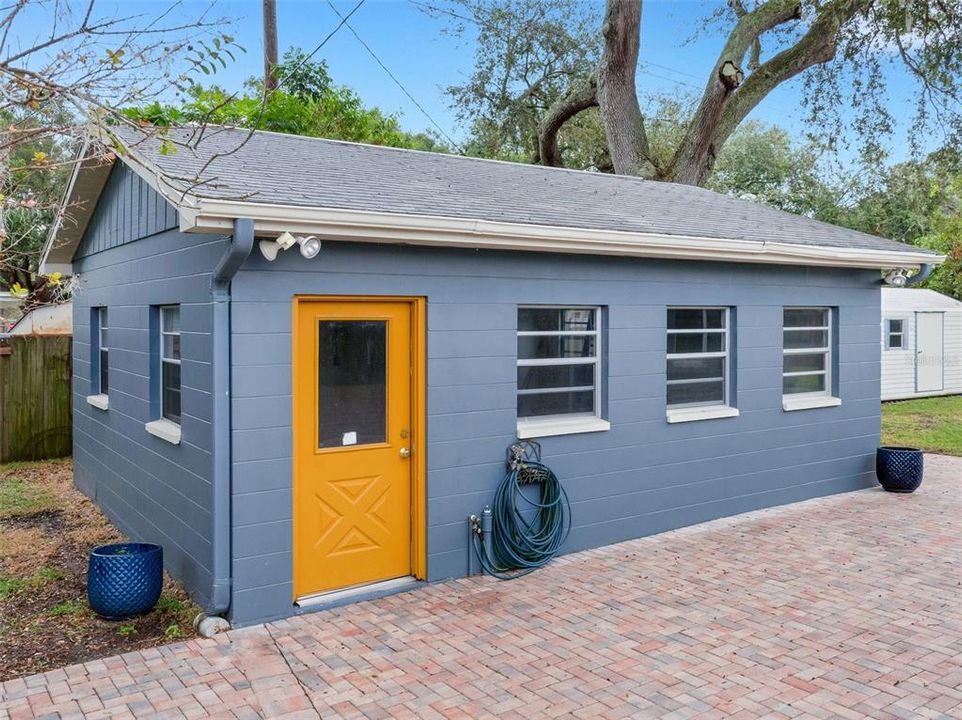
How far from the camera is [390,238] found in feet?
18.1

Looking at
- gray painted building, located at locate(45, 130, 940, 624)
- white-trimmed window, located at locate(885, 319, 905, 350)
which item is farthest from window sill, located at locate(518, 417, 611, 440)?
white-trimmed window, located at locate(885, 319, 905, 350)

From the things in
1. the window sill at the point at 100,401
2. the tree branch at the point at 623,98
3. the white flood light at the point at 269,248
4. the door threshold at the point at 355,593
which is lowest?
the door threshold at the point at 355,593

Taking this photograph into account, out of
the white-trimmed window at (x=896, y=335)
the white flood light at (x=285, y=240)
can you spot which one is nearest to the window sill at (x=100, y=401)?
the white flood light at (x=285, y=240)

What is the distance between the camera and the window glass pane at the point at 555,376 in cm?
665

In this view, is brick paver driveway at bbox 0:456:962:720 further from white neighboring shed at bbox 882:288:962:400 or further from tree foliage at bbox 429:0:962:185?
white neighboring shed at bbox 882:288:962:400

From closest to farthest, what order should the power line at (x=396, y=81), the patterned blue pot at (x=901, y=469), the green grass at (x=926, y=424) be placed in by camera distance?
the patterned blue pot at (x=901, y=469)
the green grass at (x=926, y=424)
the power line at (x=396, y=81)

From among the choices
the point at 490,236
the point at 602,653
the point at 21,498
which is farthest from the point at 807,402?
the point at 21,498

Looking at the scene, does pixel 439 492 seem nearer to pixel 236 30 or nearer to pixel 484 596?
pixel 484 596

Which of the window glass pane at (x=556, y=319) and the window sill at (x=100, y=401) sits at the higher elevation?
the window glass pane at (x=556, y=319)

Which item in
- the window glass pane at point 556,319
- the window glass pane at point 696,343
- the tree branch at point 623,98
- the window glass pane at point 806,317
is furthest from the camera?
the tree branch at point 623,98

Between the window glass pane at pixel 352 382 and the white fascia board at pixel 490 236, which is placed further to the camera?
the window glass pane at pixel 352 382

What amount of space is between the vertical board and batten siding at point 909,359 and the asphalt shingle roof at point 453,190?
372 inches

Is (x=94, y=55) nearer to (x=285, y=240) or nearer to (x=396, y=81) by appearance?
(x=285, y=240)

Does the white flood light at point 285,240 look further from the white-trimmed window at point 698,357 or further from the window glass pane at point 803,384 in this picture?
the window glass pane at point 803,384
